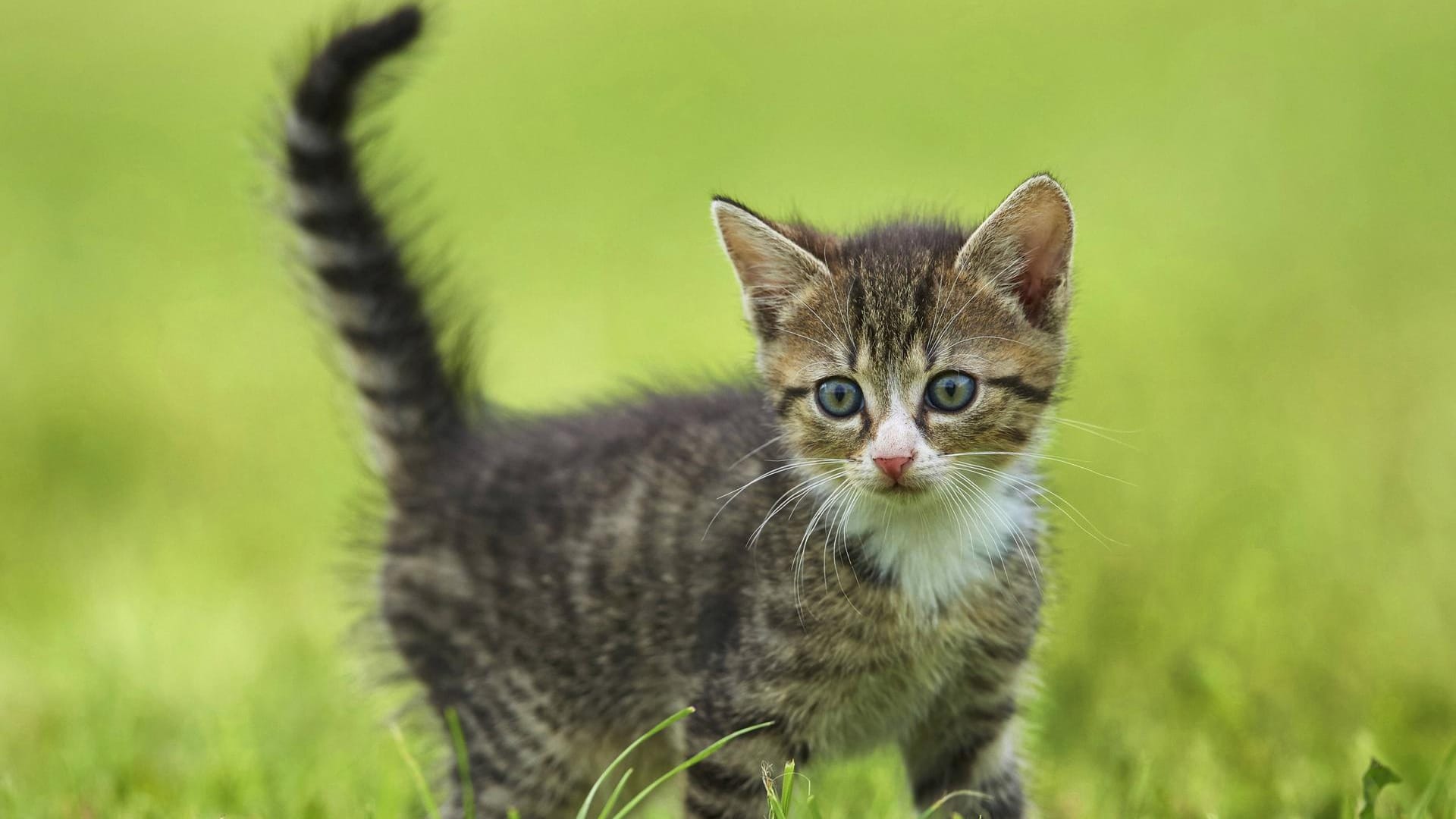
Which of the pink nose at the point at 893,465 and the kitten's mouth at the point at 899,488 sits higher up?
the pink nose at the point at 893,465

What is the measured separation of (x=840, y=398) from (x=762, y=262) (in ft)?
1.31

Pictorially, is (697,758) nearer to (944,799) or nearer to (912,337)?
(944,799)

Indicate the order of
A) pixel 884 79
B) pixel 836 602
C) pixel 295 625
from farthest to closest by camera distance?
pixel 884 79
pixel 295 625
pixel 836 602

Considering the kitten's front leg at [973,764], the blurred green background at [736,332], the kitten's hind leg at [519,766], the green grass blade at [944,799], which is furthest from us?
the blurred green background at [736,332]

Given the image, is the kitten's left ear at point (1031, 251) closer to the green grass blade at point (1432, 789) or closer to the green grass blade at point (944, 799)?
the green grass blade at point (944, 799)

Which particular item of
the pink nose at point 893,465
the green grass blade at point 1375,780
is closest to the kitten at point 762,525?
the pink nose at point 893,465

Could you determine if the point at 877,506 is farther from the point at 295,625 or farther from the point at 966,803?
the point at 295,625

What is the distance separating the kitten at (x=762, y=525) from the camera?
344cm

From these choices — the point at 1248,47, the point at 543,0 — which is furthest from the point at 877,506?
the point at 543,0

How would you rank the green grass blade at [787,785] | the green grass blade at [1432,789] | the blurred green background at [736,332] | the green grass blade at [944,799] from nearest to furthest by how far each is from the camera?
the green grass blade at [787,785] < the green grass blade at [1432,789] < the green grass blade at [944,799] < the blurred green background at [736,332]

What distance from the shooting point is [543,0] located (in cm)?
1592

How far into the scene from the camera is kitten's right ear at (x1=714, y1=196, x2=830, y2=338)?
3.52m

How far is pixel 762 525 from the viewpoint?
Result: 3412mm

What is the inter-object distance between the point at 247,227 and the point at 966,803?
8.68m
